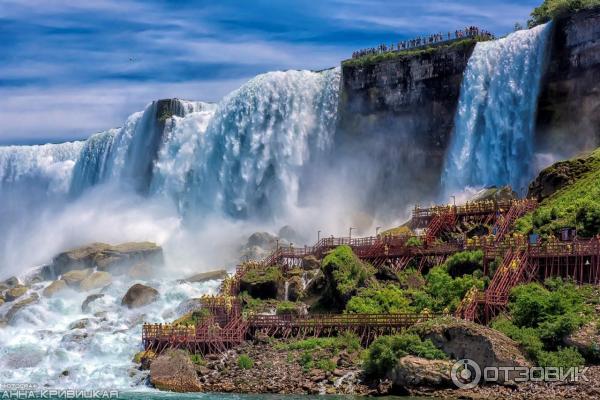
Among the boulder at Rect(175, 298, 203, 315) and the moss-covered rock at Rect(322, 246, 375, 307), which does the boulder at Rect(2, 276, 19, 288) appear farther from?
the moss-covered rock at Rect(322, 246, 375, 307)

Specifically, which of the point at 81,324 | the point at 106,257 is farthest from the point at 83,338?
the point at 106,257

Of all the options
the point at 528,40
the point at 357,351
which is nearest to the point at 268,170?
the point at 528,40

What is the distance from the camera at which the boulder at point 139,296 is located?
63.1 metres

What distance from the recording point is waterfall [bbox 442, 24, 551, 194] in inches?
2721

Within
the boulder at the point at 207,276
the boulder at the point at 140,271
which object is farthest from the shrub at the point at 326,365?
the boulder at the point at 140,271

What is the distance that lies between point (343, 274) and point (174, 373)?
10.8 metres

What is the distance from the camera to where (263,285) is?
57.5 meters

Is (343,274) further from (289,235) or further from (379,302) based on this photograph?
(289,235)

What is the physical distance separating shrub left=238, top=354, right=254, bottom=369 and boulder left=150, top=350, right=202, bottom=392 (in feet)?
6.70

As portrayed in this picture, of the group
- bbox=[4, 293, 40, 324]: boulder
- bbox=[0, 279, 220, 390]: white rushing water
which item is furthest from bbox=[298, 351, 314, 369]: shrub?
bbox=[4, 293, 40, 324]: boulder

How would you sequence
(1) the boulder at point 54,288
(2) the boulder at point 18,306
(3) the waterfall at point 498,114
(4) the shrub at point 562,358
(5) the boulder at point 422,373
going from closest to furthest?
(4) the shrub at point 562,358 → (5) the boulder at point 422,373 → (2) the boulder at point 18,306 → (3) the waterfall at point 498,114 → (1) the boulder at point 54,288

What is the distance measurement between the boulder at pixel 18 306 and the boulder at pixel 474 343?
30.2 m

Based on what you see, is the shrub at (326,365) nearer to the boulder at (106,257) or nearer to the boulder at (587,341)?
the boulder at (587,341)

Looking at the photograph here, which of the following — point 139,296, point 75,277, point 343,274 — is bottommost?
point 139,296
